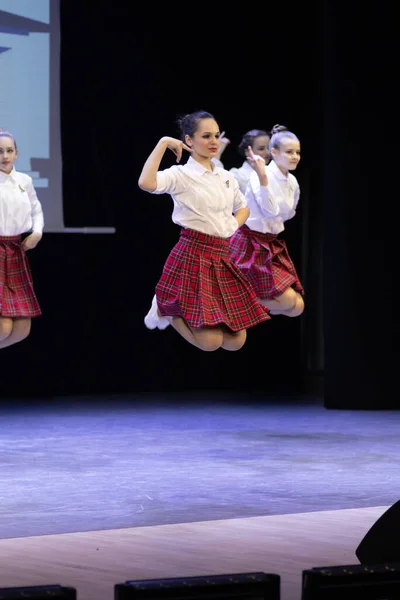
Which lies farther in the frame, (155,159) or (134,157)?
(134,157)

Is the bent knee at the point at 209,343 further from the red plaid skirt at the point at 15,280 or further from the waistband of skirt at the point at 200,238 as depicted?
the red plaid skirt at the point at 15,280

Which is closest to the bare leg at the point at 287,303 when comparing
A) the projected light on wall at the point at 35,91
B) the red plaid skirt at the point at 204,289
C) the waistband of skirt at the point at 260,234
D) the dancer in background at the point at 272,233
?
the dancer in background at the point at 272,233

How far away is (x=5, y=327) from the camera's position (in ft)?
20.1

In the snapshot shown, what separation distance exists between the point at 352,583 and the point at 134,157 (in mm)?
6973

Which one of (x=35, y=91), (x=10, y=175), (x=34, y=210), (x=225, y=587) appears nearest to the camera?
(x=225, y=587)

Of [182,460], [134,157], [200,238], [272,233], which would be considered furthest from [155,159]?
[134,157]

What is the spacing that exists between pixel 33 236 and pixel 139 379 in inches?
144

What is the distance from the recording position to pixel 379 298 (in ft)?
29.2

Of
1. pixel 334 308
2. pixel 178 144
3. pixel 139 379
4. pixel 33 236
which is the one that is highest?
pixel 178 144

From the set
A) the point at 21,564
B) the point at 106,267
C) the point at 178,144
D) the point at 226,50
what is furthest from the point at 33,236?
the point at 226,50

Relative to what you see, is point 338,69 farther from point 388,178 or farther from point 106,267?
point 106,267

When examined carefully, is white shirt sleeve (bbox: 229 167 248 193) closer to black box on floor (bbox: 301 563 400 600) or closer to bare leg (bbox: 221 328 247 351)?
bare leg (bbox: 221 328 247 351)

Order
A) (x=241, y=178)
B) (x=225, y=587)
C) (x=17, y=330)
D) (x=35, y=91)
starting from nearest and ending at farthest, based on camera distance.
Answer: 1. (x=225, y=587)
2. (x=17, y=330)
3. (x=241, y=178)
4. (x=35, y=91)

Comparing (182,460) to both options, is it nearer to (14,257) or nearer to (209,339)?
(209,339)
